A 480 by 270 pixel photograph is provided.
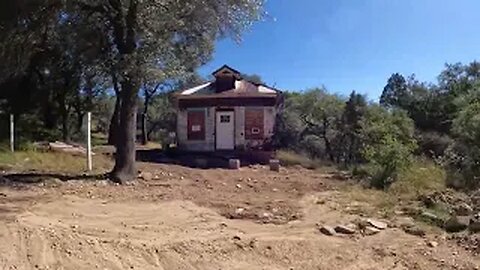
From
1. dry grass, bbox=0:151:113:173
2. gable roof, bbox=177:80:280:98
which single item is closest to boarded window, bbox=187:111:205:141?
gable roof, bbox=177:80:280:98

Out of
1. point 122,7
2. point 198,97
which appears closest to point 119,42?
point 122,7

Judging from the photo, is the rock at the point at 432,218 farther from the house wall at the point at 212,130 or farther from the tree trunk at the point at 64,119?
the tree trunk at the point at 64,119

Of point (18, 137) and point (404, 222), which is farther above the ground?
point (18, 137)

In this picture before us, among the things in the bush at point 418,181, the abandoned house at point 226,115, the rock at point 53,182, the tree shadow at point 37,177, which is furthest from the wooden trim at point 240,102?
the rock at point 53,182

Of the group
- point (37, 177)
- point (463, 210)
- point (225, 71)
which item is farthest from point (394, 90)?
point (463, 210)

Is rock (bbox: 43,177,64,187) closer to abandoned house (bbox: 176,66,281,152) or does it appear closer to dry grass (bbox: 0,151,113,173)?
dry grass (bbox: 0,151,113,173)

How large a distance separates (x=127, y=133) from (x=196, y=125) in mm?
13646

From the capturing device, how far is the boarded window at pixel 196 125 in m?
28.1

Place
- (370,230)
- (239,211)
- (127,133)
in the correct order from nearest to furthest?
(370,230) < (239,211) < (127,133)

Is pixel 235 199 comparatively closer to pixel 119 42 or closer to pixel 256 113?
pixel 119 42

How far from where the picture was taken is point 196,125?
28203 millimetres

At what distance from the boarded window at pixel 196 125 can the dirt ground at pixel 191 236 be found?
54.0ft

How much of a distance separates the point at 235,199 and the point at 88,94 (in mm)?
20634

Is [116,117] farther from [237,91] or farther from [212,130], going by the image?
[237,91]
